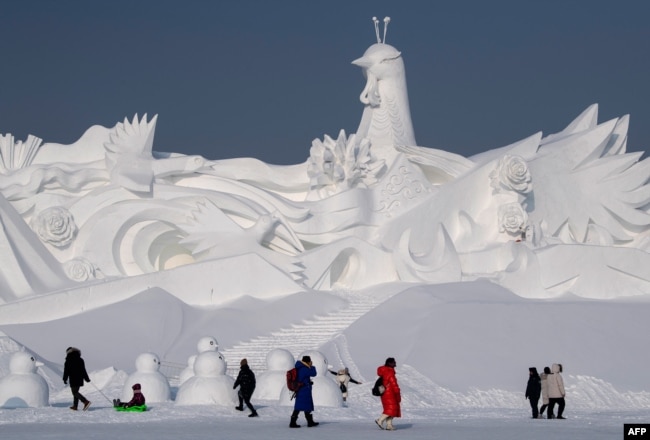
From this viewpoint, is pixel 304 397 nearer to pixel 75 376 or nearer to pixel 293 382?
pixel 293 382

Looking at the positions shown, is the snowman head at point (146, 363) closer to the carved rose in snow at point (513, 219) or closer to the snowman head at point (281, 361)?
the snowman head at point (281, 361)

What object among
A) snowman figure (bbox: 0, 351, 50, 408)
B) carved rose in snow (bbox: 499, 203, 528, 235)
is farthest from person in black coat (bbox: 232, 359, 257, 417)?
carved rose in snow (bbox: 499, 203, 528, 235)

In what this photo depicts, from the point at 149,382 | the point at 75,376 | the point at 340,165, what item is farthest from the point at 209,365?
the point at 340,165

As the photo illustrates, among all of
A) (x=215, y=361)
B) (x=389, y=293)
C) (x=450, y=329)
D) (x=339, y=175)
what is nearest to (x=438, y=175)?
(x=339, y=175)

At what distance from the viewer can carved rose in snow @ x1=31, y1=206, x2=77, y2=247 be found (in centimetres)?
3083

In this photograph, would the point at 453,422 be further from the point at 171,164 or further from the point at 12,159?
the point at 12,159

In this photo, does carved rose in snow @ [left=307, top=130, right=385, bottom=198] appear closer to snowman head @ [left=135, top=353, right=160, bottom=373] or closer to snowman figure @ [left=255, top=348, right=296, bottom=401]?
snowman figure @ [left=255, top=348, right=296, bottom=401]

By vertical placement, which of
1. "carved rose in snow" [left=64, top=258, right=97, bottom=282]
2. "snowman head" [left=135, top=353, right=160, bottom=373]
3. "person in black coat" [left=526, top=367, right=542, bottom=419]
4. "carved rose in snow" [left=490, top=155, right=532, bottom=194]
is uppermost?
"carved rose in snow" [left=490, top=155, right=532, bottom=194]

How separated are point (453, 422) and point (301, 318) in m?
11.0

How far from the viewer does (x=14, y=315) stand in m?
29.1

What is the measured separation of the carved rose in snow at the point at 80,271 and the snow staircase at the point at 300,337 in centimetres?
522

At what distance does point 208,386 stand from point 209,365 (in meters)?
0.35

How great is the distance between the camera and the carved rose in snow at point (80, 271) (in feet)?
101

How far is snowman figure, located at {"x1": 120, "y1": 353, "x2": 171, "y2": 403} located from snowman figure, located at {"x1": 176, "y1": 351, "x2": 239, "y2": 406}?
0.84m
